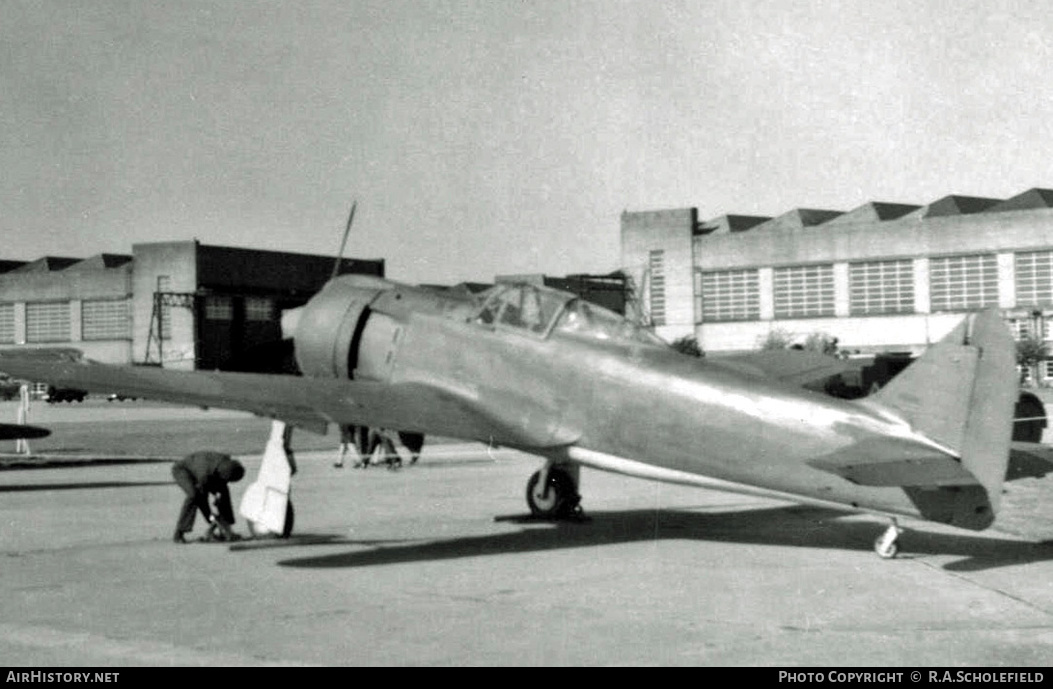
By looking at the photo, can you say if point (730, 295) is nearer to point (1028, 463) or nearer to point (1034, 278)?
point (1034, 278)

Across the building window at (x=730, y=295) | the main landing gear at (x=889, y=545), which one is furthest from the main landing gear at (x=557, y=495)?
the building window at (x=730, y=295)

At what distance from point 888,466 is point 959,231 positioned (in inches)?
2878

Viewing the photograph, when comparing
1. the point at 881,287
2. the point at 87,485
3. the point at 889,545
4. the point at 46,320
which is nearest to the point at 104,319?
the point at 46,320

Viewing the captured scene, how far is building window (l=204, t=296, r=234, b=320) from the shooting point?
3081 inches

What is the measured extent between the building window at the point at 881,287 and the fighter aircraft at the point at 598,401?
70.2 metres

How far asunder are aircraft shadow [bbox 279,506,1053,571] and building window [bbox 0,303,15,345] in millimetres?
89281

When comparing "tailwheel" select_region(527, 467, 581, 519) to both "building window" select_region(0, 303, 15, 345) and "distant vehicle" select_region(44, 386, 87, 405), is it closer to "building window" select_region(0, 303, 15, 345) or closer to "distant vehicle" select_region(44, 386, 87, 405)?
"distant vehicle" select_region(44, 386, 87, 405)

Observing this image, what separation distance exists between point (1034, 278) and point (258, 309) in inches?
1765

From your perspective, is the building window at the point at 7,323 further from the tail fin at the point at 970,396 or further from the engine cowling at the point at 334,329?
the tail fin at the point at 970,396

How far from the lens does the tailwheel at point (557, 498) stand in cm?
1448

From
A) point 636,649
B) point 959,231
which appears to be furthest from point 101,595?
point 959,231

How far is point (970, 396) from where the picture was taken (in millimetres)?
10383

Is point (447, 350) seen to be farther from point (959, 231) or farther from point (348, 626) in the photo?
point (959, 231)

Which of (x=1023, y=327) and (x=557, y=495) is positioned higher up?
(x=1023, y=327)
